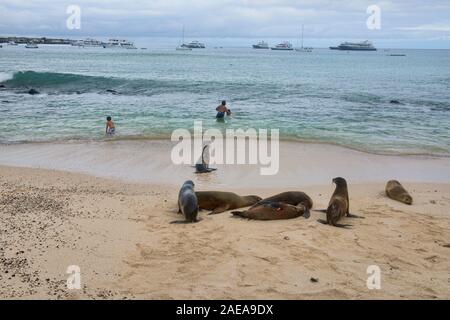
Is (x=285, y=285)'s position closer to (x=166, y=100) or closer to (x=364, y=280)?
(x=364, y=280)

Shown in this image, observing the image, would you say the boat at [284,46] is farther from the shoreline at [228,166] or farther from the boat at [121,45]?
the shoreline at [228,166]

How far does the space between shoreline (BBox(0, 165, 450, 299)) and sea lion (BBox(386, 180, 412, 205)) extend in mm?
179

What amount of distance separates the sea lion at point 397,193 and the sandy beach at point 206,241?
0.49 feet

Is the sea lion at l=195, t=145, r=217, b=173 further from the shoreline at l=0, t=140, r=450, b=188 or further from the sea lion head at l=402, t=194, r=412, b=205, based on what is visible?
the sea lion head at l=402, t=194, r=412, b=205

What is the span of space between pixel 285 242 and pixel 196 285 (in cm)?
182

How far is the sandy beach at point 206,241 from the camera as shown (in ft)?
17.6

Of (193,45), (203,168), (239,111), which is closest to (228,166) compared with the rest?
(203,168)

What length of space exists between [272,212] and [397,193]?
3077 millimetres

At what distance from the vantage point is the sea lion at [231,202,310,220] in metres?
7.99

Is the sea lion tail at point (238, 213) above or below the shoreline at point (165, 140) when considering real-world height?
below

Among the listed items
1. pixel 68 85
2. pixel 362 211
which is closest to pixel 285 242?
pixel 362 211

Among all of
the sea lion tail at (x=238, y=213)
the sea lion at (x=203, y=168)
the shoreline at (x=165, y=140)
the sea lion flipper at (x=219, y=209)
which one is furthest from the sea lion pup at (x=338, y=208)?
the shoreline at (x=165, y=140)

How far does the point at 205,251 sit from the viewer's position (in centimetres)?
643

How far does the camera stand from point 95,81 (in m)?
39.6
